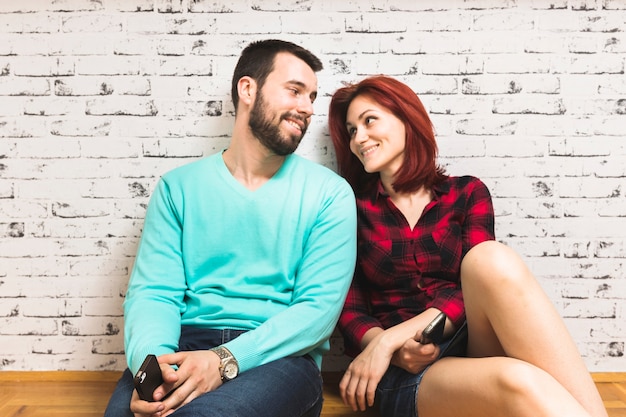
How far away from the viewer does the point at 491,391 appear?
1292mm

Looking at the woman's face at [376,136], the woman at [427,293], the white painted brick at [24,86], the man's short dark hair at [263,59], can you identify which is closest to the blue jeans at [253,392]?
the woman at [427,293]

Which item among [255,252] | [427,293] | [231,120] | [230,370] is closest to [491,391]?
[427,293]

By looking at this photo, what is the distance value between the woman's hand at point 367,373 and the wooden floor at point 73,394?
1.05 ft

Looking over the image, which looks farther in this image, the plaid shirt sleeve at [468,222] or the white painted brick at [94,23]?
the white painted brick at [94,23]

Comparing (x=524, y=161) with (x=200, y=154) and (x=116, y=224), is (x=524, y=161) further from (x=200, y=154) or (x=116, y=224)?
(x=116, y=224)

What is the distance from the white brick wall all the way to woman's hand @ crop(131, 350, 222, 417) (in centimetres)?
90

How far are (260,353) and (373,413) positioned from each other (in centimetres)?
64

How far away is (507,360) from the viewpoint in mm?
1309

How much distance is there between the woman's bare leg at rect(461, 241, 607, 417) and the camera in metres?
1.30

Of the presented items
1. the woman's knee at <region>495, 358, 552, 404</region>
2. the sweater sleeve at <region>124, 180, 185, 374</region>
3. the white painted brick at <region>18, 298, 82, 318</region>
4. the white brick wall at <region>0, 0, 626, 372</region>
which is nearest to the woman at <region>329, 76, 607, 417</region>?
the woman's knee at <region>495, 358, 552, 404</region>

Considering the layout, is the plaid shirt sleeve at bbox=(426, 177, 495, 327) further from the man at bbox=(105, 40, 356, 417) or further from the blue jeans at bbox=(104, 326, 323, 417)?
the blue jeans at bbox=(104, 326, 323, 417)

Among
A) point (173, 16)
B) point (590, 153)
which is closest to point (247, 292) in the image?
point (173, 16)

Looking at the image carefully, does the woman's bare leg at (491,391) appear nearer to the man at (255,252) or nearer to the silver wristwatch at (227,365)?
the man at (255,252)

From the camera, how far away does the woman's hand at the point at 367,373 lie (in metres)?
1.56
